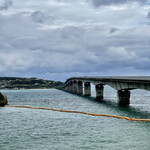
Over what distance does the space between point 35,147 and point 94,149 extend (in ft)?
23.8

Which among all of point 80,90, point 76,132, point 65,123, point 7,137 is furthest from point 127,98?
point 80,90

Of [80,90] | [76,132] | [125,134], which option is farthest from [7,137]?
[80,90]

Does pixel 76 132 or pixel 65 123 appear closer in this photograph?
pixel 76 132

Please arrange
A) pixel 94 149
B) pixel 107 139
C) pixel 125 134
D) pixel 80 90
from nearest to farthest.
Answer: pixel 94 149 → pixel 107 139 → pixel 125 134 → pixel 80 90

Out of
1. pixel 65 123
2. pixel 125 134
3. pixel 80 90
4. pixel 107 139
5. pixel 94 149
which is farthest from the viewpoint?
pixel 80 90

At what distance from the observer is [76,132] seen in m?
40.0

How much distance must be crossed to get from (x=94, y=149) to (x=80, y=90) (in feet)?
479

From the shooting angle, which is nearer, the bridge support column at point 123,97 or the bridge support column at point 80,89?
the bridge support column at point 123,97

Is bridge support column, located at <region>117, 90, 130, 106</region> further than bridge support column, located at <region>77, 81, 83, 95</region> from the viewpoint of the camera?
No

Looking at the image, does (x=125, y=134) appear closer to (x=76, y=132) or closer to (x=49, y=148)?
(x=76, y=132)

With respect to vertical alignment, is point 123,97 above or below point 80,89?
below

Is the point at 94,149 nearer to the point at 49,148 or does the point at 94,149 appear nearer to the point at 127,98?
the point at 49,148

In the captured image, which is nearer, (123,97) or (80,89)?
(123,97)

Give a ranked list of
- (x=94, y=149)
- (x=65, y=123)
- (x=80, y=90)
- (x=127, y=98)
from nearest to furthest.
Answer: (x=94, y=149) < (x=65, y=123) < (x=127, y=98) < (x=80, y=90)
